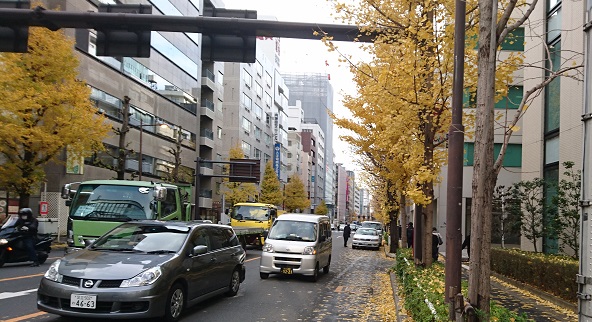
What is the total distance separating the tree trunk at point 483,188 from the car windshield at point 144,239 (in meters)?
4.97

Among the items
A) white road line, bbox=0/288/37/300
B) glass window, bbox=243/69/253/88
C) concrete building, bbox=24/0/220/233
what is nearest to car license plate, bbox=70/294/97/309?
white road line, bbox=0/288/37/300

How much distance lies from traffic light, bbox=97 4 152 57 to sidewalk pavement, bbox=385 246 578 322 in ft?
24.2

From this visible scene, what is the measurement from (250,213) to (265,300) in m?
18.3

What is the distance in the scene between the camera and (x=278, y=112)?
313 feet

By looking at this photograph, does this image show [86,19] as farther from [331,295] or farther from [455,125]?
[331,295]

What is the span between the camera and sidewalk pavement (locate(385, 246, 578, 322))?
10.1 metres

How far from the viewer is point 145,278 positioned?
7.44 metres

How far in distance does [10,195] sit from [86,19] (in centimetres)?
2338

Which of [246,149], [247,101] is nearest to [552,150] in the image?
[246,149]

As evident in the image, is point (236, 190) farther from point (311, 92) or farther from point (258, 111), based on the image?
point (311, 92)

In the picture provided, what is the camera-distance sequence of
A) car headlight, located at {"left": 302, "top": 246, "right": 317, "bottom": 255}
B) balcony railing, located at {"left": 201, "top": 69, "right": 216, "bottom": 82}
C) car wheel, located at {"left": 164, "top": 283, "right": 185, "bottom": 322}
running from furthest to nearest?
balcony railing, located at {"left": 201, "top": 69, "right": 216, "bottom": 82}, car headlight, located at {"left": 302, "top": 246, "right": 317, "bottom": 255}, car wheel, located at {"left": 164, "top": 283, "right": 185, "bottom": 322}

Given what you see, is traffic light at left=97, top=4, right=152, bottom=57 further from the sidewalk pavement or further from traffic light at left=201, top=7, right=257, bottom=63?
the sidewalk pavement

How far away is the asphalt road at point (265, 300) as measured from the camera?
28.8 feet

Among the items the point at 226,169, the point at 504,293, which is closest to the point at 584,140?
the point at 504,293
